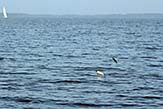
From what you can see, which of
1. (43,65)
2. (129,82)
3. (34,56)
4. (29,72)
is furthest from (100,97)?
(34,56)

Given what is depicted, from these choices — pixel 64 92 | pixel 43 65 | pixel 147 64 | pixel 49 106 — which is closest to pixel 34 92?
pixel 64 92

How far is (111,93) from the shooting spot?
25.3m

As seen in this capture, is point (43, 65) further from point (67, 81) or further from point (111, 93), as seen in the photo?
point (111, 93)

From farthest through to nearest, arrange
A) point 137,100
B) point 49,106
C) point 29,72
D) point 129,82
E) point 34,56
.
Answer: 1. point 34,56
2. point 29,72
3. point 129,82
4. point 137,100
5. point 49,106

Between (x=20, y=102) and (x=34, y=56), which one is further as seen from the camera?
(x=34, y=56)

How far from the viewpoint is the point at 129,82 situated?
94.5ft

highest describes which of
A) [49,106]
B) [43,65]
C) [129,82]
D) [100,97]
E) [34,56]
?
[34,56]

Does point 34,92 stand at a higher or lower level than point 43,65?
lower

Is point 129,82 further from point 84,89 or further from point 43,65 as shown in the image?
point 43,65

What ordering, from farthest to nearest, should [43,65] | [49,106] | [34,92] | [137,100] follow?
[43,65] < [34,92] < [137,100] < [49,106]

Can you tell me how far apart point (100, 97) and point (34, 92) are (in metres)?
3.41

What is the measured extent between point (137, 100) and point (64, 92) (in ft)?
12.9

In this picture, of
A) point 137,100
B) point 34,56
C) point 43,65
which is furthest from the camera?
point 34,56

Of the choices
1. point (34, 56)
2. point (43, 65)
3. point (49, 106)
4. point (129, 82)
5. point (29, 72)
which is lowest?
point (49, 106)
